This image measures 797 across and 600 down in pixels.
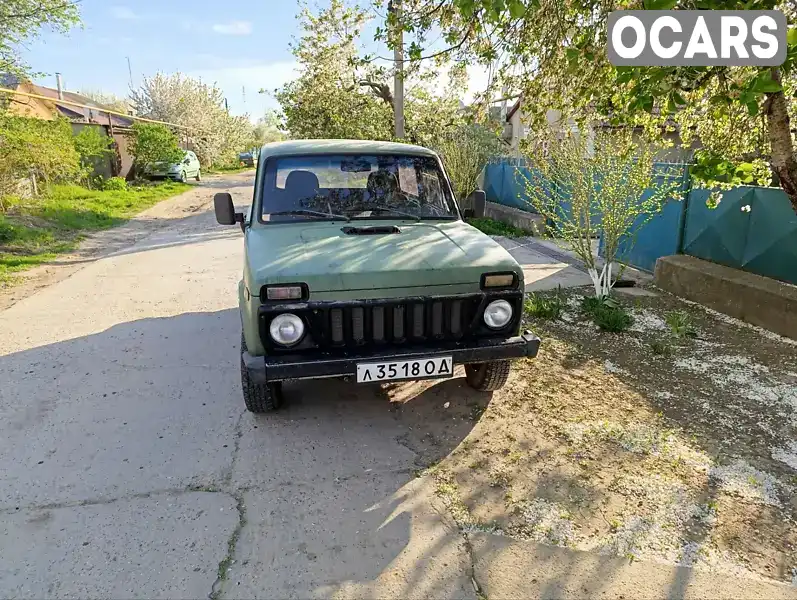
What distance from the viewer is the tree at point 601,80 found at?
399 cm

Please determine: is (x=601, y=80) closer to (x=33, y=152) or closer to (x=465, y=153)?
(x=465, y=153)

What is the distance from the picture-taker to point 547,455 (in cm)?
344

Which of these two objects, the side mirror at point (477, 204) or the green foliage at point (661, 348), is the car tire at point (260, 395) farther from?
the green foliage at point (661, 348)

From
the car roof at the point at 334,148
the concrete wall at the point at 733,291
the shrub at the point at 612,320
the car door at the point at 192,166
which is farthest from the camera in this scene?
the car door at the point at 192,166

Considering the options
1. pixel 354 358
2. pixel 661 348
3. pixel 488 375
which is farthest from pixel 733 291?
pixel 354 358

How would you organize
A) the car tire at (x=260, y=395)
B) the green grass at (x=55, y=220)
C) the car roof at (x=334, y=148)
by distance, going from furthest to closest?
the green grass at (x=55, y=220)
the car roof at (x=334, y=148)
the car tire at (x=260, y=395)

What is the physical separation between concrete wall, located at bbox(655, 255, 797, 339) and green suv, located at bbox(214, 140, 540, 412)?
136 inches

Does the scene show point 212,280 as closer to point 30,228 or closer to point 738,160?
point 30,228

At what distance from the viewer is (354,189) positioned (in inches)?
173

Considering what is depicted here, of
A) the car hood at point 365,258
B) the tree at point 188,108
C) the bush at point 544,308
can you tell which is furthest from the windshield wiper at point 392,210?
the tree at point 188,108

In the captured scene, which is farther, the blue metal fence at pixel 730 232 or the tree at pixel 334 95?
the tree at pixel 334 95

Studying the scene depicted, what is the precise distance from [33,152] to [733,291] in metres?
13.8

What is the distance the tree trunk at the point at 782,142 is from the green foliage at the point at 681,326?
1498 mm

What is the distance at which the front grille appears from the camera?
10.6 ft
